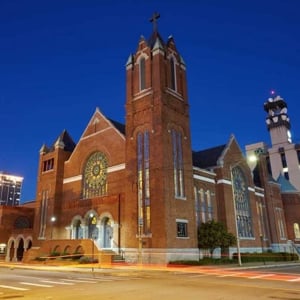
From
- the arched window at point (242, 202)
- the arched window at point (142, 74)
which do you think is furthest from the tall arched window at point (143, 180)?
the arched window at point (242, 202)

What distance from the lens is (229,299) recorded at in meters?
10.4

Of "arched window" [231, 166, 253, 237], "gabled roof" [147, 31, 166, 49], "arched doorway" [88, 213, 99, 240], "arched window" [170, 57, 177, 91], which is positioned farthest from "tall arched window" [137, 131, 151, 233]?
"arched window" [231, 166, 253, 237]

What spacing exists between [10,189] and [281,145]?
128 m

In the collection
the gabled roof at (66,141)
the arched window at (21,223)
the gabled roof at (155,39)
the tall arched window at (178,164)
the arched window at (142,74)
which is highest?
the gabled roof at (155,39)

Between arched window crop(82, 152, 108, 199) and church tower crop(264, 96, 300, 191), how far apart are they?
65.4 m

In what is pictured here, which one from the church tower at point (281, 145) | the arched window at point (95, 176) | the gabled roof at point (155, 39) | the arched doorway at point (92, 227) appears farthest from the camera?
the church tower at point (281, 145)

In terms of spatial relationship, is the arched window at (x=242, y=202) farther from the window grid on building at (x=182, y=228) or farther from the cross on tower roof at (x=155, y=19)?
the cross on tower roof at (x=155, y=19)

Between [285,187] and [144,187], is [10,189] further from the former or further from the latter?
[144,187]

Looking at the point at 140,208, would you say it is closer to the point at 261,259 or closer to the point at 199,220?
the point at 199,220

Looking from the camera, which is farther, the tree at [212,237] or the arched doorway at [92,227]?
the arched doorway at [92,227]

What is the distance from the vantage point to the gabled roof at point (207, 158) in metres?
48.2

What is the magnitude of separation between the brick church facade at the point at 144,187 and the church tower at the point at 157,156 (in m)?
0.12

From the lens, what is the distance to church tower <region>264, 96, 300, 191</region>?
311 ft

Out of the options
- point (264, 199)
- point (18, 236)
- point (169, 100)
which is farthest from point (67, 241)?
point (264, 199)
